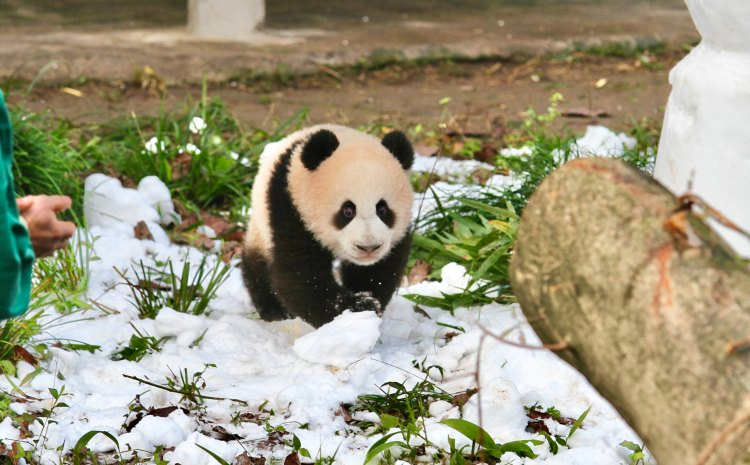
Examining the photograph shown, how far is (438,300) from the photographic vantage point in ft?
13.9

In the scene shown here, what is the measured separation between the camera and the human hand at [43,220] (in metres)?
2.17

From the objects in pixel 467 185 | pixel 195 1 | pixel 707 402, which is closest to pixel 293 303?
pixel 467 185

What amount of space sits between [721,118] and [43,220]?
7.38ft

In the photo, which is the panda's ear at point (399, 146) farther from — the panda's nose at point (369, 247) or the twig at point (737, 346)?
the twig at point (737, 346)

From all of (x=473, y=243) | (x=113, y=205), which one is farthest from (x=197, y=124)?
(x=473, y=243)

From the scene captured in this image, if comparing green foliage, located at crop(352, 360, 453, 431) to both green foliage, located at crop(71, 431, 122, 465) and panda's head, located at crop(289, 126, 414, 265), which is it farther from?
green foliage, located at crop(71, 431, 122, 465)

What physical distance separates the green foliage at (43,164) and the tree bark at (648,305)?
340cm

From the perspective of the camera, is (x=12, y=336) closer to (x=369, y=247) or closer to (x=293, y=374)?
(x=293, y=374)

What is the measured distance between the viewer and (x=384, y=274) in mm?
3930

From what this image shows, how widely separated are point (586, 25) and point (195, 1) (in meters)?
3.23

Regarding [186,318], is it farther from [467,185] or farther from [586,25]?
[586,25]

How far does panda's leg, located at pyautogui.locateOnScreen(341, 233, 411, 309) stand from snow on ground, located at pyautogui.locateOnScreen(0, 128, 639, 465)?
178 millimetres

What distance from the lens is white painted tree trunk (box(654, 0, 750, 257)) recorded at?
3455mm

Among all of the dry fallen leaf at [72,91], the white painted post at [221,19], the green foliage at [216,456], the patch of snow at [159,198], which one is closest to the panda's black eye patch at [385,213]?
the green foliage at [216,456]
